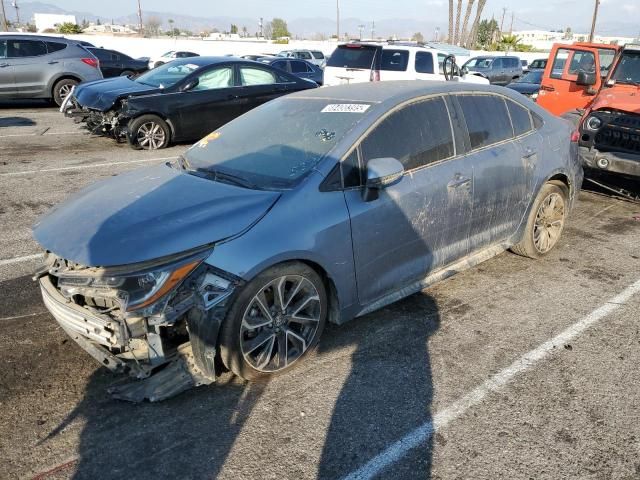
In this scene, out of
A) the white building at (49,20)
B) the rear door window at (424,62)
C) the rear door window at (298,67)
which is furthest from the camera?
the white building at (49,20)

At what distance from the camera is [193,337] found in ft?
9.69

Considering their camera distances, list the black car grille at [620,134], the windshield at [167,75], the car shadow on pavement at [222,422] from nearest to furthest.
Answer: the car shadow on pavement at [222,422]
the black car grille at [620,134]
the windshield at [167,75]

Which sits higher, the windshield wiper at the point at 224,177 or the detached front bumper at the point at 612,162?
the windshield wiper at the point at 224,177

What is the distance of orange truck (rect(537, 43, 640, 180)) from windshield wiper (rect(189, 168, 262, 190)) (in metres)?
4.80

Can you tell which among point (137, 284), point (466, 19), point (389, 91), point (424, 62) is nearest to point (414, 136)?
point (389, 91)

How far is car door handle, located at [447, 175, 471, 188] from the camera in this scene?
3.98m

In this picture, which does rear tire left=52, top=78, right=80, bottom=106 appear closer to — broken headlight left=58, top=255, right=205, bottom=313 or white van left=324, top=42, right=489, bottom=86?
white van left=324, top=42, right=489, bottom=86

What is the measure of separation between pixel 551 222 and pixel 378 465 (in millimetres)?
3366

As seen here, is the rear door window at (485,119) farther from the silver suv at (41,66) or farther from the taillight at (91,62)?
the taillight at (91,62)

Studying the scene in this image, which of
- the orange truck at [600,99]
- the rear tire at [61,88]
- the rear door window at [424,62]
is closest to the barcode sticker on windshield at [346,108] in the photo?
the orange truck at [600,99]

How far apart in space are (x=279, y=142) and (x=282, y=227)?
97 centimetres

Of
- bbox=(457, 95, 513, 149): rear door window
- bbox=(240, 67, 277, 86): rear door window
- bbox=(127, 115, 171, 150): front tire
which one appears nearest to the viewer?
bbox=(457, 95, 513, 149): rear door window

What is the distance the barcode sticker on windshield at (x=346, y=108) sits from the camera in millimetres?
3805

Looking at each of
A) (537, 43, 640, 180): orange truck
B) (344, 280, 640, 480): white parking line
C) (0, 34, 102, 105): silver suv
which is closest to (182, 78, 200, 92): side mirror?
(537, 43, 640, 180): orange truck
